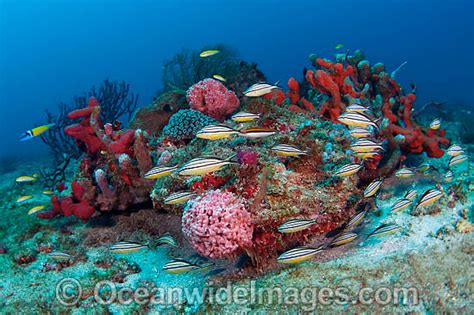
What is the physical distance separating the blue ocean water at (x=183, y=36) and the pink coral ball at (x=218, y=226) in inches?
3634

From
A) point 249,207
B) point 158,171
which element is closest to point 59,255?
point 158,171

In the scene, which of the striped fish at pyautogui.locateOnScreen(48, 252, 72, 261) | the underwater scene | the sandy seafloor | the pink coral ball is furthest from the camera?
the striped fish at pyautogui.locateOnScreen(48, 252, 72, 261)

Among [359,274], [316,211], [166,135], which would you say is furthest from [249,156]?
[166,135]

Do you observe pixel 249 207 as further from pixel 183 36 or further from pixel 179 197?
pixel 183 36

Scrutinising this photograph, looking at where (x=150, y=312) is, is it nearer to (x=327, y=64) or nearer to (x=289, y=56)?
(x=327, y=64)

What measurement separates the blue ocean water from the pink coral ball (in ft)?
303

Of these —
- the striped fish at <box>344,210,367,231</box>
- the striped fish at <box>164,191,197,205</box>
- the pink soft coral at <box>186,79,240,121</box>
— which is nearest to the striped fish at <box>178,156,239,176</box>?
the striped fish at <box>164,191,197,205</box>

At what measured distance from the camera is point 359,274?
14.0ft

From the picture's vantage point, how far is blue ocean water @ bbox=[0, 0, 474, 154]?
107625mm

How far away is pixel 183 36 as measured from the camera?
14625cm

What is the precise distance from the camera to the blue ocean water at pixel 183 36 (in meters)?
108

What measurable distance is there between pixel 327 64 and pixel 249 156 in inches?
212

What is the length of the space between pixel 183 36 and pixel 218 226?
155143 millimetres

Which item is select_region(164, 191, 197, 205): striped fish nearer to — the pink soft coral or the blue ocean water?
the pink soft coral
